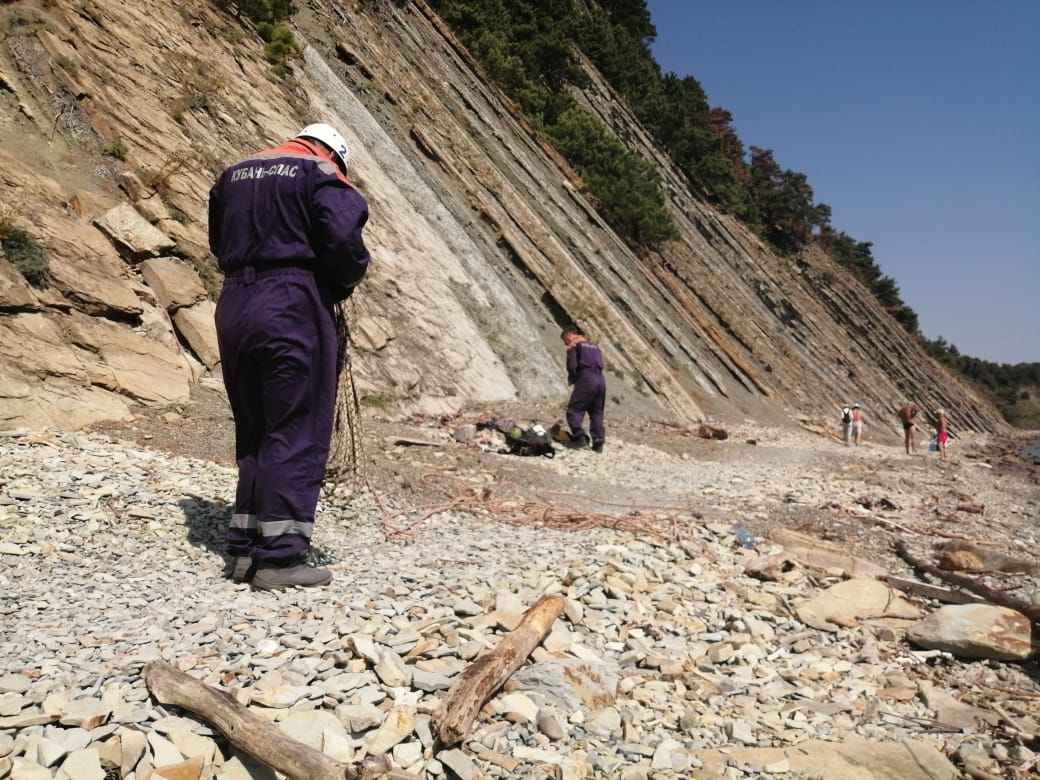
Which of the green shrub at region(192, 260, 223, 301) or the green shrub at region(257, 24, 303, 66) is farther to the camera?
the green shrub at region(257, 24, 303, 66)

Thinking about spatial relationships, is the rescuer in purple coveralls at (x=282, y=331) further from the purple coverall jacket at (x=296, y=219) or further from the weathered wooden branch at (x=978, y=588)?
the weathered wooden branch at (x=978, y=588)

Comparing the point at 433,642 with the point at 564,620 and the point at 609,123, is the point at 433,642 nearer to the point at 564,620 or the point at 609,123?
the point at 564,620

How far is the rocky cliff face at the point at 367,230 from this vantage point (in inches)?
231

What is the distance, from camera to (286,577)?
10.1 ft

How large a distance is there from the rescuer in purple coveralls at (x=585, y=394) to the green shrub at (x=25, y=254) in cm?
603

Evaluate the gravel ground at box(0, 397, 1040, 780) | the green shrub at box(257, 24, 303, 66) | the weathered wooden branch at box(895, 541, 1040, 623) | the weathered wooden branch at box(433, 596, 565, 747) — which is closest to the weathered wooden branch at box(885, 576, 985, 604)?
the weathered wooden branch at box(895, 541, 1040, 623)

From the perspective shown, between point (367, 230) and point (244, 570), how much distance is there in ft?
27.3

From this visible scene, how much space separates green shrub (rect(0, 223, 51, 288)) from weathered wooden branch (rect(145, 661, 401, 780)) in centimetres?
463

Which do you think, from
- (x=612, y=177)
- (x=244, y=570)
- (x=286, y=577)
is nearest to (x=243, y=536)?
(x=244, y=570)

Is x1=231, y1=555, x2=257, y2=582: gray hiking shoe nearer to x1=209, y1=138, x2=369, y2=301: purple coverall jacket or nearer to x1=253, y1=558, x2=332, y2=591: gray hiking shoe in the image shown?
x1=253, y1=558, x2=332, y2=591: gray hiking shoe

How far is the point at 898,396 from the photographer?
128 feet

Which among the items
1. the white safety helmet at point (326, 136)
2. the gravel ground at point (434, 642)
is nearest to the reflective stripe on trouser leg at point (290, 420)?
the gravel ground at point (434, 642)

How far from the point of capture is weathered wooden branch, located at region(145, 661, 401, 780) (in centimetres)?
178

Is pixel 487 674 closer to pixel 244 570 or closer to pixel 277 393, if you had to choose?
pixel 244 570
